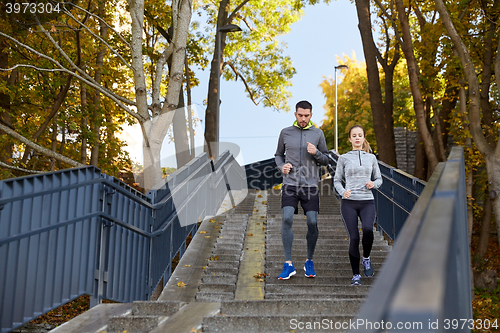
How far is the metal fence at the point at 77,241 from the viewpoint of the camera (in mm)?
3432

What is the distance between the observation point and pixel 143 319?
3.83 metres

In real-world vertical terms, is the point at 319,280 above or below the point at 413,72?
below

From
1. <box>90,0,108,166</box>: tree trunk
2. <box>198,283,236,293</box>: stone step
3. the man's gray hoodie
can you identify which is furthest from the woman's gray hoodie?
<box>90,0,108,166</box>: tree trunk

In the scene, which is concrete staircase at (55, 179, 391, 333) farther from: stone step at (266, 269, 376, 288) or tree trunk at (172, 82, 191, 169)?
tree trunk at (172, 82, 191, 169)

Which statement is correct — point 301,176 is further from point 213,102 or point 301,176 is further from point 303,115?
point 213,102

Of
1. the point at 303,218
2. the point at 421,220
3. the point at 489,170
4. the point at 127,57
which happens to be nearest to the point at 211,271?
the point at 303,218

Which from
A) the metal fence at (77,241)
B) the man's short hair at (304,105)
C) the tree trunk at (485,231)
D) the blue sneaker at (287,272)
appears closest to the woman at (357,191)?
the man's short hair at (304,105)

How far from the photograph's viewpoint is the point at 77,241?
4078mm

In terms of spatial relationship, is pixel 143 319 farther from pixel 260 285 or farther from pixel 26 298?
pixel 260 285

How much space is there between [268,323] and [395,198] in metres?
3.98

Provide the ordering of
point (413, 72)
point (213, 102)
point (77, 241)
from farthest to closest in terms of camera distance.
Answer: point (213, 102) → point (413, 72) → point (77, 241)

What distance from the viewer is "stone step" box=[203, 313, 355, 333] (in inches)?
147

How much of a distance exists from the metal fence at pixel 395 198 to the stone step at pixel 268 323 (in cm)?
262

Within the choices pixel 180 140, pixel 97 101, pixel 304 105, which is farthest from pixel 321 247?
pixel 97 101
